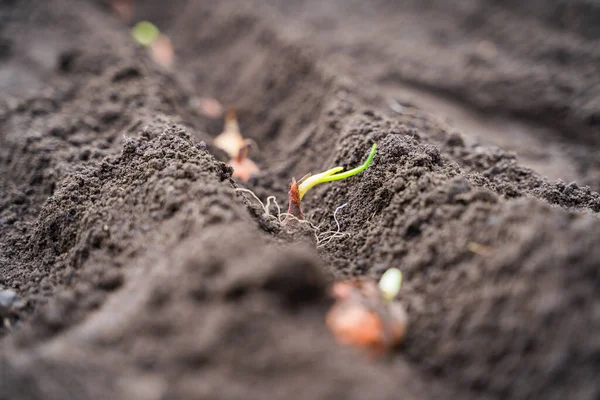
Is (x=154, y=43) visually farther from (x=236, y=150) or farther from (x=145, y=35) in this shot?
(x=236, y=150)

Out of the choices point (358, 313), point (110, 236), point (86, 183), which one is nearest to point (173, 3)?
point (86, 183)

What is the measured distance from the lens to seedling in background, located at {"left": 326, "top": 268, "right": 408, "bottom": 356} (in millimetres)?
1131

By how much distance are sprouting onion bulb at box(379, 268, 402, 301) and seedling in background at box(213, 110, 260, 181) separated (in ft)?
3.58

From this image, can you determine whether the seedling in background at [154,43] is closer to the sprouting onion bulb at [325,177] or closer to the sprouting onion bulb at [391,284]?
the sprouting onion bulb at [325,177]

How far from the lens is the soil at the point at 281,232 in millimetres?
1034

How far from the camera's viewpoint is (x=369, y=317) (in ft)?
3.83

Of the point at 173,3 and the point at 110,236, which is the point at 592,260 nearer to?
the point at 110,236

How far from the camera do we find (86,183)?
1.79 meters

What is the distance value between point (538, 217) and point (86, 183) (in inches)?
65.4

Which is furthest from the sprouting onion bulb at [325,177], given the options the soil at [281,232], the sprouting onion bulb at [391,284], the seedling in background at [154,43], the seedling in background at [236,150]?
the seedling in background at [154,43]

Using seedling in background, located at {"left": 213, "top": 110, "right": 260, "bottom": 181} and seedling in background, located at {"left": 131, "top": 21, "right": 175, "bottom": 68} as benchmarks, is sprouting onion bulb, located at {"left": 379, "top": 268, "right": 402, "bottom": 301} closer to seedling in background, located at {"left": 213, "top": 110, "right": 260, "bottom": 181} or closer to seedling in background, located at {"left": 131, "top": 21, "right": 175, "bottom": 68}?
seedling in background, located at {"left": 213, "top": 110, "right": 260, "bottom": 181}

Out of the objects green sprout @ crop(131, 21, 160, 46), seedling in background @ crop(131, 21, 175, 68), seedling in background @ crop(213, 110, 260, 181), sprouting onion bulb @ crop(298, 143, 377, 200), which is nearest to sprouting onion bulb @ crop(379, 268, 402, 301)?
sprouting onion bulb @ crop(298, 143, 377, 200)

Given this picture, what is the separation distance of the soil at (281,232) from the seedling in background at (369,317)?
0.04m

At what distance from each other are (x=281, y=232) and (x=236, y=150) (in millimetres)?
963
